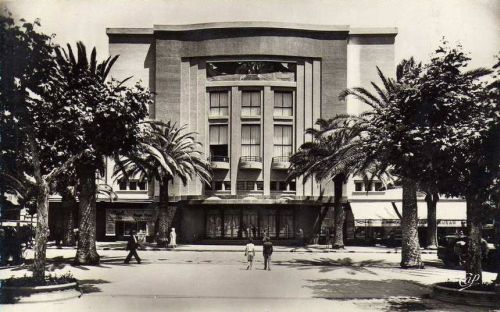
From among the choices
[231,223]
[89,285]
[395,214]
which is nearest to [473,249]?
[89,285]

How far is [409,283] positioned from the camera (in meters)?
20.5

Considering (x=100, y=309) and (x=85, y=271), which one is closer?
(x=100, y=309)

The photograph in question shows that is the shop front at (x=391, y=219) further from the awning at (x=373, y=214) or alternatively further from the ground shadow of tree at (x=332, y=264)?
the ground shadow of tree at (x=332, y=264)

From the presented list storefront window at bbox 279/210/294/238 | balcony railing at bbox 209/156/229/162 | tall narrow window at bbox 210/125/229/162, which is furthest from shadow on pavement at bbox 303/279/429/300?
tall narrow window at bbox 210/125/229/162

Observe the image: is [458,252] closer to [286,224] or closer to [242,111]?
[286,224]

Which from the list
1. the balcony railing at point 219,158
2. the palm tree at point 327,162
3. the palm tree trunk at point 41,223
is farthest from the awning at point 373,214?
the palm tree trunk at point 41,223

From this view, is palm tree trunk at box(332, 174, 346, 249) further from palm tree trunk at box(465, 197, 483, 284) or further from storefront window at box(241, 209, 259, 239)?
palm tree trunk at box(465, 197, 483, 284)

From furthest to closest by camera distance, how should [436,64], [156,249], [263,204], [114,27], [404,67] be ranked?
[114,27] → [263,204] → [156,249] → [404,67] → [436,64]

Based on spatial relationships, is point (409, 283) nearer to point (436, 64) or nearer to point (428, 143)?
point (428, 143)

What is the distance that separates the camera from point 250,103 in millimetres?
50375

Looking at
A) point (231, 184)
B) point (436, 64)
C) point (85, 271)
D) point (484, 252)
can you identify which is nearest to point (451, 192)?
point (436, 64)

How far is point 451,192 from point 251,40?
3489 cm

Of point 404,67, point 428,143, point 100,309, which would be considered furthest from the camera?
point 404,67

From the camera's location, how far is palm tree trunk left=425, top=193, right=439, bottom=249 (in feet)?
126
